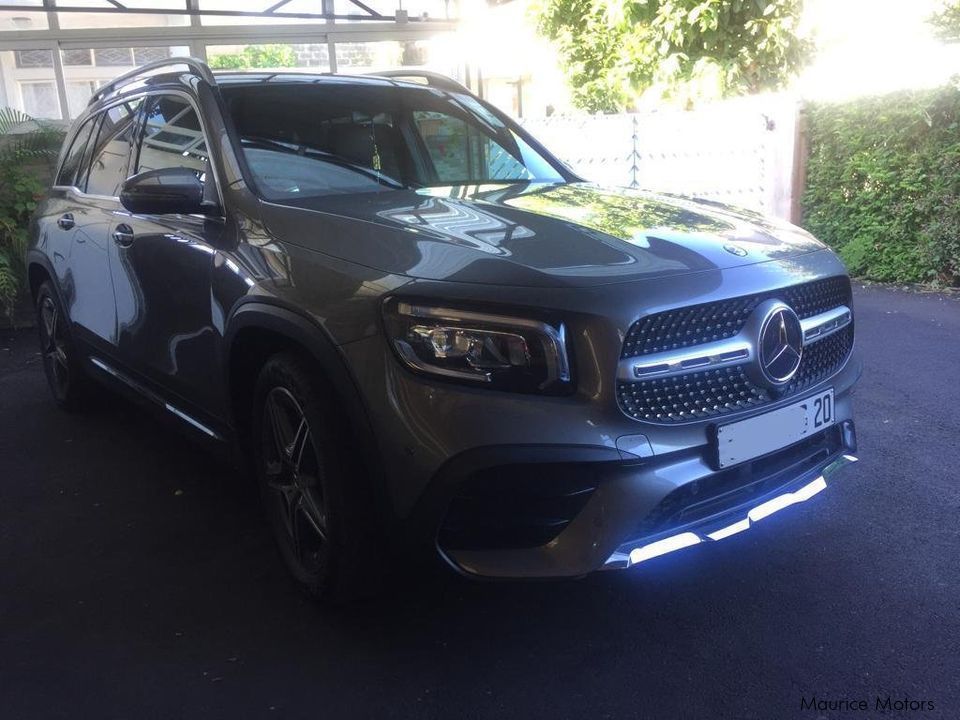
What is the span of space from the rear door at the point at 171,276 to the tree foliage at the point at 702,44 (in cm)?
704

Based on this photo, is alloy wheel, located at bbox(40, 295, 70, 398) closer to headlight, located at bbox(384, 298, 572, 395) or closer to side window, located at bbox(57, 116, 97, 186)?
side window, located at bbox(57, 116, 97, 186)

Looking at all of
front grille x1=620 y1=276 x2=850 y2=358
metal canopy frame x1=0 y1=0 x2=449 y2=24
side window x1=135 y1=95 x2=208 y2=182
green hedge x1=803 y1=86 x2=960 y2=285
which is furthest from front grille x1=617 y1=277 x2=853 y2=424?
metal canopy frame x1=0 y1=0 x2=449 y2=24

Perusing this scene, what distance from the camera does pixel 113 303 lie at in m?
4.07

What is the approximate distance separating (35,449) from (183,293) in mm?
2005

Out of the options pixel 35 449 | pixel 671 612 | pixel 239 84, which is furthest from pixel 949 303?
pixel 35 449

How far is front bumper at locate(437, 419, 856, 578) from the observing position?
7.38 ft

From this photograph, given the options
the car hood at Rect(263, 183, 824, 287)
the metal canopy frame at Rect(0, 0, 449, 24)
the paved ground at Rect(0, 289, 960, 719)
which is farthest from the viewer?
the metal canopy frame at Rect(0, 0, 449, 24)

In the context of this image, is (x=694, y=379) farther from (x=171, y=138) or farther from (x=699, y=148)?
(x=699, y=148)

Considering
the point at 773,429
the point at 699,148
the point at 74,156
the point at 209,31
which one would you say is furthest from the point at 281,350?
the point at 209,31

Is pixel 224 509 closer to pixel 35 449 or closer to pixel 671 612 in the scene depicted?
pixel 35 449

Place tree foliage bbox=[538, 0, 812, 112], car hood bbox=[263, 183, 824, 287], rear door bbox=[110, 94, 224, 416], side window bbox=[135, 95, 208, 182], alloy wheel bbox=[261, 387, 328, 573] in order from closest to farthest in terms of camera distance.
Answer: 1. car hood bbox=[263, 183, 824, 287]
2. alloy wheel bbox=[261, 387, 328, 573]
3. rear door bbox=[110, 94, 224, 416]
4. side window bbox=[135, 95, 208, 182]
5. tree foliage bbox=[538, 0, 812, 112]

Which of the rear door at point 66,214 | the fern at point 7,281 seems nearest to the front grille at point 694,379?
the rear door at point 66,214

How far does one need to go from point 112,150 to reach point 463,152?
69.2 inches

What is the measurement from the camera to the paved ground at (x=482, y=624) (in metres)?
2.48
